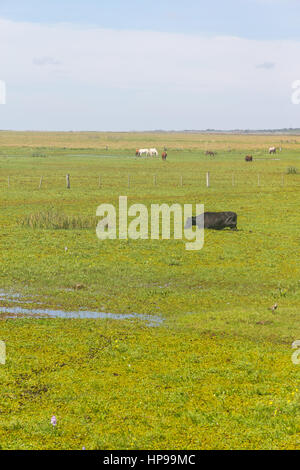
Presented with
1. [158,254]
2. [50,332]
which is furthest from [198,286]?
[50,332]

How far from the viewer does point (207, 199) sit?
37969mm

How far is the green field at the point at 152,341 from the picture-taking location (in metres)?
8.77

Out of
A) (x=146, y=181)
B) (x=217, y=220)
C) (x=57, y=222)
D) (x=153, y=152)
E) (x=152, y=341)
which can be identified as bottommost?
(x=152, y=341)

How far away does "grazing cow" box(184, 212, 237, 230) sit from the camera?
26.9 meters

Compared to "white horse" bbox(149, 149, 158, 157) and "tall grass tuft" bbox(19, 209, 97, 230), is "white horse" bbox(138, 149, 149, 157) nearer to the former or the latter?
"white horse" bbox(149, 149, 158, 157)

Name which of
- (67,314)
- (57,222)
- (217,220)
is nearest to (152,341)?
(67,314)

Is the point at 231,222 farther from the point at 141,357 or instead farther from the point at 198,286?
the point at 141,357

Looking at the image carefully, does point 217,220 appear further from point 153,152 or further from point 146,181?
point 153,152

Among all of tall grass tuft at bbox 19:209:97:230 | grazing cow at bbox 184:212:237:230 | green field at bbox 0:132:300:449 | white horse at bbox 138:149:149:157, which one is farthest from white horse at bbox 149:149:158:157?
grazing cow at bbox 184:212:237:230

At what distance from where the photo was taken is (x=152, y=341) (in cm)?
1284

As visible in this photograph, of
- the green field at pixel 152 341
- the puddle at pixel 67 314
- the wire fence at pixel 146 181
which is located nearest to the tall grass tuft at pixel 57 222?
the green field at pixel 152 341

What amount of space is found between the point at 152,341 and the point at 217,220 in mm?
14868

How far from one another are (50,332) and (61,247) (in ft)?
31.7

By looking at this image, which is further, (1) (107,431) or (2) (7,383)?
(2) (7,383)
